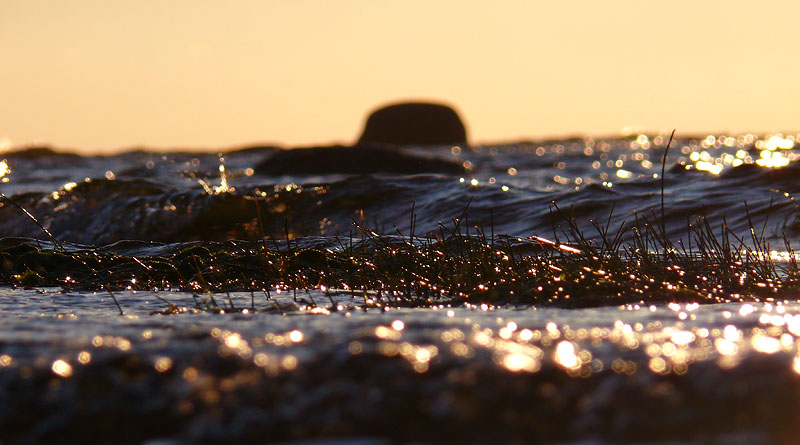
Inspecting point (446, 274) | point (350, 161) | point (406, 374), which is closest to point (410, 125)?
point (350, 161)

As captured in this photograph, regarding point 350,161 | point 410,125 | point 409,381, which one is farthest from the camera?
point 410,125

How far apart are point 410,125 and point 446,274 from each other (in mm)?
61006

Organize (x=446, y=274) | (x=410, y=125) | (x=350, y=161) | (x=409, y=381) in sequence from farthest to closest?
(x=410, y=125) → (x=350, y=161) → (x=446, y=274) → (x=409, y=381)

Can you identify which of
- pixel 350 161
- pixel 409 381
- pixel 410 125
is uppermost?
pixel 409 381

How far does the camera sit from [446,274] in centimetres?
473

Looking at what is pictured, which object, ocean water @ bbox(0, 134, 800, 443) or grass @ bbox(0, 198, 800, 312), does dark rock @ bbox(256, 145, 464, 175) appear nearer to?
grass @ bbox(0, 198, 800, 312)

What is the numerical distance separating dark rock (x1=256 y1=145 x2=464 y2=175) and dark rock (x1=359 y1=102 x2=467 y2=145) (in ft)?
144

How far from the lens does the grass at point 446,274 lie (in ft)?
13.8

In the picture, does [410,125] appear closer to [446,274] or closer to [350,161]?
[350,161]

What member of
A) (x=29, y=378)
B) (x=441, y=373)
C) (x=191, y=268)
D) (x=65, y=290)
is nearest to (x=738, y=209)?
(x=191, y=268)

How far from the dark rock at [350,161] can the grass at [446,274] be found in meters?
13.5

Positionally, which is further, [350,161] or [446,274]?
[350,161]

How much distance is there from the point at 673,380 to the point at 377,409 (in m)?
0.84

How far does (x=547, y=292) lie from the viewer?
13.8 feet
